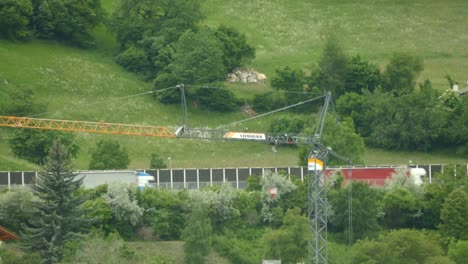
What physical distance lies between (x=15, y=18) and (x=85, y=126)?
69.3 ft

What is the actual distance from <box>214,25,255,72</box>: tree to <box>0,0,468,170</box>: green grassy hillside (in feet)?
8.32

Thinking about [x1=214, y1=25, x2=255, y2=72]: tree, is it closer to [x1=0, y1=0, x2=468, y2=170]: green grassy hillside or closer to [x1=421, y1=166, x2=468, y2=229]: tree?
[x1=0, y1=0, x2=468, y2=170]: green grassy hillside

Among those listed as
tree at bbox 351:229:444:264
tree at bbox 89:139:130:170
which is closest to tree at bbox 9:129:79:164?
tree at bbox 89:139:130:170

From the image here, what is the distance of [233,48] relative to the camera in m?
174

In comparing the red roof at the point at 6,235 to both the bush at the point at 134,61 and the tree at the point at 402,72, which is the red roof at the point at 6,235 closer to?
the bush at the point at 134,61

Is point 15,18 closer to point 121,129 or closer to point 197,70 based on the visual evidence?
point 197,70

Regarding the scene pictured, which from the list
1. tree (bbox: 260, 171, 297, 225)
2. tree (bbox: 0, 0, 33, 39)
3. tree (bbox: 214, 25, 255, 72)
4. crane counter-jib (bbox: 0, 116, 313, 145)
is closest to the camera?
tree (bbox: 260, 171, 297, 225)

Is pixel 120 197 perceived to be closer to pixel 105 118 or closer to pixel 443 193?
pixel 443 193

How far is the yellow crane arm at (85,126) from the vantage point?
147625mm

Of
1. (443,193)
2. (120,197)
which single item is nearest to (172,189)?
(120,197)

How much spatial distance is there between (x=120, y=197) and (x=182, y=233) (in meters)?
5.50

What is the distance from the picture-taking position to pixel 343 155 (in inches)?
5704

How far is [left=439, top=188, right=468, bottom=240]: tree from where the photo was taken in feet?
428

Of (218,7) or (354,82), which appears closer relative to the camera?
(354,82)
